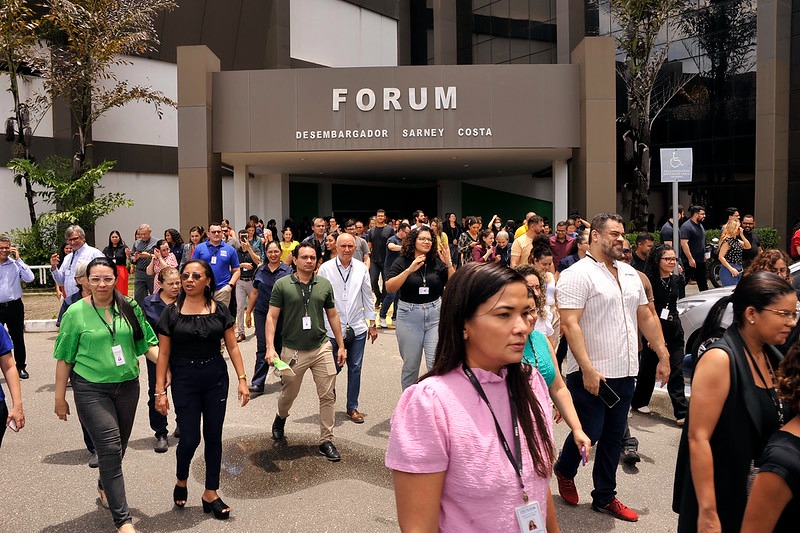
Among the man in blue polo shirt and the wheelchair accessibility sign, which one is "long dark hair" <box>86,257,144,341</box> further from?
the wheelchair accessibility sign

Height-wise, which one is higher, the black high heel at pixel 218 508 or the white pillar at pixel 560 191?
the white pillar at pixel 560 191

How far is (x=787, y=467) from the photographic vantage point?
2.19m

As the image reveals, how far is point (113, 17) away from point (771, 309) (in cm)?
2147

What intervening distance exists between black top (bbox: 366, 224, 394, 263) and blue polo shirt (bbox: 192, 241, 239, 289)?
385 centimetres

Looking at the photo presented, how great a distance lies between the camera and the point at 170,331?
480 centimetres

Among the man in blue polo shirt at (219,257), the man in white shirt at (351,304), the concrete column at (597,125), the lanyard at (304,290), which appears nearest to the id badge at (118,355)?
the lanyard at (304,290)

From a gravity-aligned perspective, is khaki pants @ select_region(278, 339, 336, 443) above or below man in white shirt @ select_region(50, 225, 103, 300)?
below

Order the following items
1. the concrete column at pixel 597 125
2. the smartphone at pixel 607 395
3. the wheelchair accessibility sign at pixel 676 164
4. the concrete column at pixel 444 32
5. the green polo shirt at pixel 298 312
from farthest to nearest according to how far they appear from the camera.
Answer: the concrete column at pixel 444 32, the concrete column at pixel 597 125, the wheelchair accessibility sign at pixel 676 164, the green polo shirt at pixel 298 312, the smartphone at pixel 607 395

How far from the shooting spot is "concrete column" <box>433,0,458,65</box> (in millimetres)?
29312

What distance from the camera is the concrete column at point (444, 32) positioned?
2931cm

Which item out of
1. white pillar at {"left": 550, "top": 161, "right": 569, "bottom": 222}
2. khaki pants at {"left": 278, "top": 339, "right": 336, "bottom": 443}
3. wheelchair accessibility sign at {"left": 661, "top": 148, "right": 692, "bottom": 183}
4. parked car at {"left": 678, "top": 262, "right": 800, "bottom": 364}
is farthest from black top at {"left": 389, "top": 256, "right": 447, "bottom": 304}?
white pillar at {"left": 550, "top": 161, "right": 569, "bottom": 222}

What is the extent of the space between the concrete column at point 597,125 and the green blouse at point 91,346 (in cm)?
1595

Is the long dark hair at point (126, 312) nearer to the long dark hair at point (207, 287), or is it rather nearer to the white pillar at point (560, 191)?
the long dark hair at point (207, 287)

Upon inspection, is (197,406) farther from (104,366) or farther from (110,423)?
(104,366)
